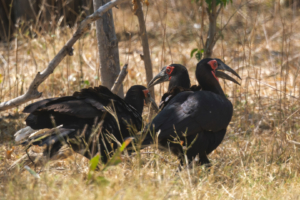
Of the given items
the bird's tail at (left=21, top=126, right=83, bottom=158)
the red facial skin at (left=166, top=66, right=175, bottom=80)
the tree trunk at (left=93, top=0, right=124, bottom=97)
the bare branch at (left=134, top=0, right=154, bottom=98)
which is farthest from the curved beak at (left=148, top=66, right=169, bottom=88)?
the bird's tail at (left=21, top=126, right=83, bottom=158)

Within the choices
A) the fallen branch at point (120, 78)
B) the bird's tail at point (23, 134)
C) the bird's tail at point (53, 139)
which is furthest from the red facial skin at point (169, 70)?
the bird's tail at point (23, 134)

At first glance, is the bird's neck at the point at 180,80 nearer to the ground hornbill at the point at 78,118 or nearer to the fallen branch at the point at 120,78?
the fallen branch at the point at 120,78

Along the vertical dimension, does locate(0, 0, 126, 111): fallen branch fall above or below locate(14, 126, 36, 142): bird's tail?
above

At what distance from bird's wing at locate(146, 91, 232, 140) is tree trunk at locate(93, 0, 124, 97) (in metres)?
0.86

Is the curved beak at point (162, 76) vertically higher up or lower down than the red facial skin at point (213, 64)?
lower down

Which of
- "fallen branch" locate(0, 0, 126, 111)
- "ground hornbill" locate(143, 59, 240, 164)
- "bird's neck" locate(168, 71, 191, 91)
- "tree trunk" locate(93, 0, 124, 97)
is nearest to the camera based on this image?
"ground hornbill" locate(143, 59, 240, 164)

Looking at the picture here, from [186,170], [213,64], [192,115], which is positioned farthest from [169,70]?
[186,170]

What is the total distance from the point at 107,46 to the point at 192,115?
1200 millimetres

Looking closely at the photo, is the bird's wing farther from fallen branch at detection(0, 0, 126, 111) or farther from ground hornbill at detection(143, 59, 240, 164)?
fallen branch at detection(0, 0, 126, 111)

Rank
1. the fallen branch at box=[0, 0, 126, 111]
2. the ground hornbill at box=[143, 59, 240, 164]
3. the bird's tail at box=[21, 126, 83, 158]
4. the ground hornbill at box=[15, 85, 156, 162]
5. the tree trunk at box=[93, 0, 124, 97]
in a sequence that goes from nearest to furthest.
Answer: the bird's tail at box=[21, 126, 83, 158], the ground hornbill at box=[15, 85, 156, 162], the ground hornbill at box=[143, 59, 240, 164], the fallen branch at box=[0, 0, 126, 111], the tree trunk at box=[93, 0, 124, 97]

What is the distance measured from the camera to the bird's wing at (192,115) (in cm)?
280

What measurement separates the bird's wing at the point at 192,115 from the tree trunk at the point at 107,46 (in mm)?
862

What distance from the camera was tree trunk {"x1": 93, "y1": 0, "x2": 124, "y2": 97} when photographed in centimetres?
352

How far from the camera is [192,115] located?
2854 mm
